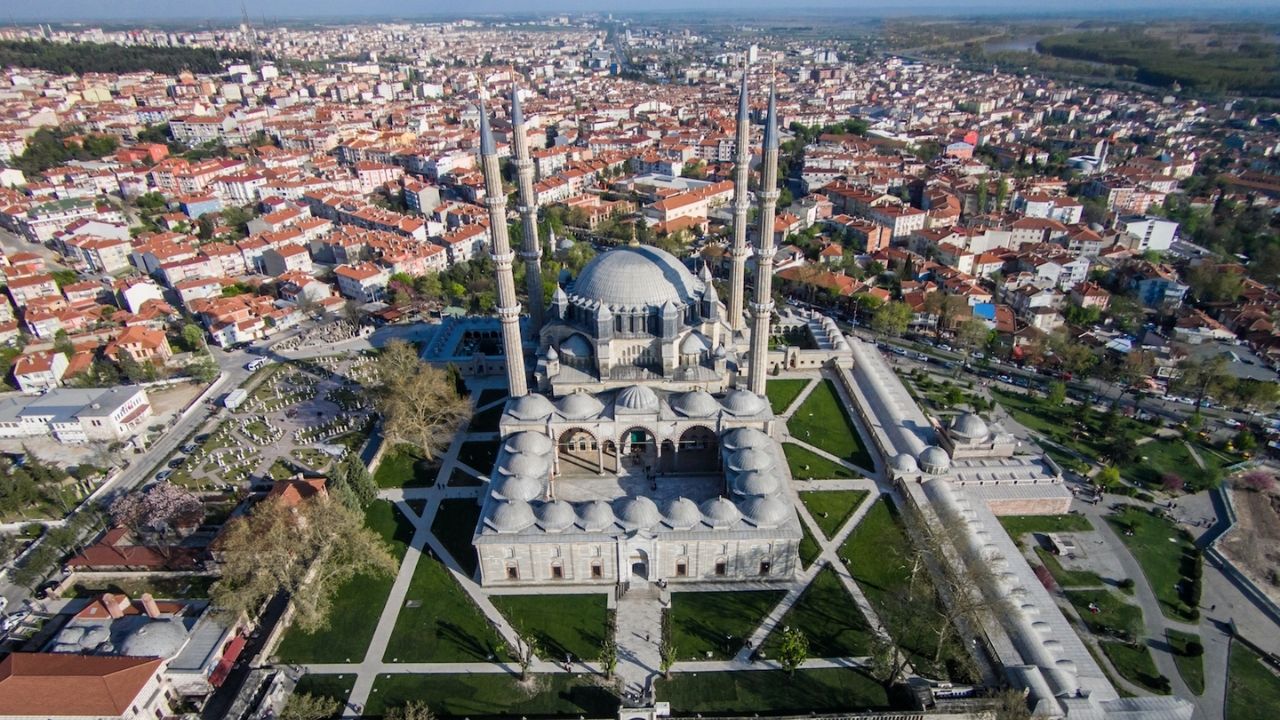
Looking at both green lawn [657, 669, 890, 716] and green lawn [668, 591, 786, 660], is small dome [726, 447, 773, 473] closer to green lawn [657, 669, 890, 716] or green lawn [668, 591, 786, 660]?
green lawn [668, 591, 786, 660]

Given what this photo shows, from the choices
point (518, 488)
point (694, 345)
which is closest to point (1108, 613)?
point (694, 345)

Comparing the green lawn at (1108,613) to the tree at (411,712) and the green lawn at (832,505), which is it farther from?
the tree at (411,712)

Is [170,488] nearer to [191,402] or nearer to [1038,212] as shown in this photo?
[191,402]

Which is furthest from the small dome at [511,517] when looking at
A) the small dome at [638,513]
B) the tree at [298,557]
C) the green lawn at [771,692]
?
the green lawn at [771,692]

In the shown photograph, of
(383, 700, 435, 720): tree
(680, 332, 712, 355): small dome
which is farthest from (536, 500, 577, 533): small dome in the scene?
(680, 332, 712, 355): small dome

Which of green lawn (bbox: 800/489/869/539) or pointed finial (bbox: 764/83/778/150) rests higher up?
pointed finial (bbox: 764/83/778/150)

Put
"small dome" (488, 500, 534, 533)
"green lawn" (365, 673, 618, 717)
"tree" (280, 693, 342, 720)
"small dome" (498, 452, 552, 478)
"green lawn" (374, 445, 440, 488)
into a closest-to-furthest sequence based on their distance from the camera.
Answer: "tree" (280, 693, 342, 720), "green lawn" (365, 673, 618, 717), "small dome" (488, 500, 534, 533), "small dome" (498, 452, 552, 478), "green lawn" (374, 445, 440, 488)

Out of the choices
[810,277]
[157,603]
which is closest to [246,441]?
[157,603]
